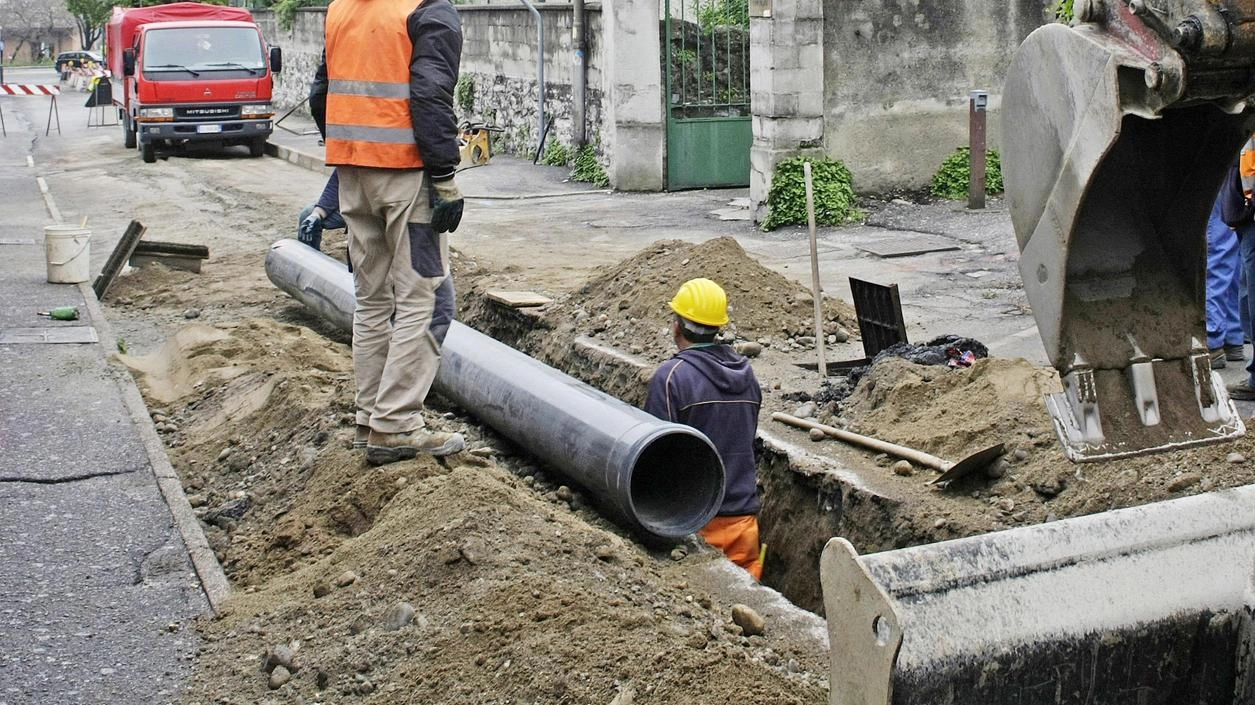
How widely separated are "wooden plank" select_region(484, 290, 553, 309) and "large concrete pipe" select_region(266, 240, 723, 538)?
2.05 metres

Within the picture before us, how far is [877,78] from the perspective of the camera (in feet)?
49.9

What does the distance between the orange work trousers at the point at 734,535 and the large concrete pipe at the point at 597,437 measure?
0.26m

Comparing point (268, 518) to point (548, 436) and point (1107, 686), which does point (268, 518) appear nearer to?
point (548, 436)

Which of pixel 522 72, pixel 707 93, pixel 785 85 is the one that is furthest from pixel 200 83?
pixel 785 85

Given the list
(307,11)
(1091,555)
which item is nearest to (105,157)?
(307,11)

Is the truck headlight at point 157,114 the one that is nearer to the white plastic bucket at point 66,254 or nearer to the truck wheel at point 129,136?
the truck wheel at point 129,136

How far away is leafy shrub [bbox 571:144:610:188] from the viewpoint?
18984 mm

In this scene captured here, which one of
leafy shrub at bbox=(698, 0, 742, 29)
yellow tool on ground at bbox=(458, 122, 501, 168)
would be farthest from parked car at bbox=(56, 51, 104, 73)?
leafy shrub at bbox=(698, 0, 742, 29)

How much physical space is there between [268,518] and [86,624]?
162 centimetres

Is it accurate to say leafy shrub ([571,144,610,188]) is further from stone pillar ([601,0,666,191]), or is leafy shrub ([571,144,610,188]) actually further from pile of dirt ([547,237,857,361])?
pile of dirt ([547,237,857,361])

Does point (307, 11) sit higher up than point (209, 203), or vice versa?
point (307, 11)

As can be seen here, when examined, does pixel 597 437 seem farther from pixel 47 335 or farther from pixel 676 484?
pixel 47 335

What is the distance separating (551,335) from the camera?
9.47 metres

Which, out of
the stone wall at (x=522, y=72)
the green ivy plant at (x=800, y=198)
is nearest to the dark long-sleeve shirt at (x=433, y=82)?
the green ivy plant at (x=800, y=198)
